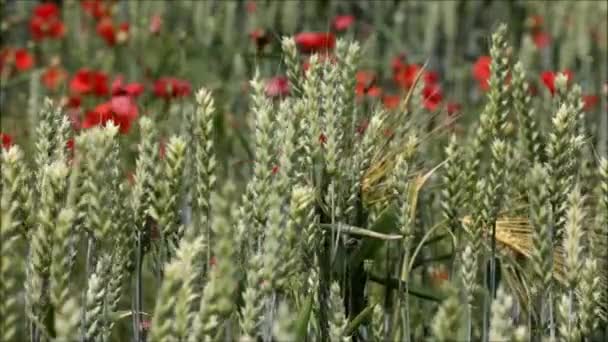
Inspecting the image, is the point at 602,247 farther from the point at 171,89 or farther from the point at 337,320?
the point at 171,89

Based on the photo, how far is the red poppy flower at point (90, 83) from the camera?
10.5 ft

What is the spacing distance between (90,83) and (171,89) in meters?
0.46

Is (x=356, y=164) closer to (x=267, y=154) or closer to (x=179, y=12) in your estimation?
(x=267, y=154)

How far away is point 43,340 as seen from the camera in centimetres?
127

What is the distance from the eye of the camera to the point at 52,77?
3.66m

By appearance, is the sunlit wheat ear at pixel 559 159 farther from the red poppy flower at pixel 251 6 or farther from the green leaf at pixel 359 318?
the red poppy flower at pixel 251 6

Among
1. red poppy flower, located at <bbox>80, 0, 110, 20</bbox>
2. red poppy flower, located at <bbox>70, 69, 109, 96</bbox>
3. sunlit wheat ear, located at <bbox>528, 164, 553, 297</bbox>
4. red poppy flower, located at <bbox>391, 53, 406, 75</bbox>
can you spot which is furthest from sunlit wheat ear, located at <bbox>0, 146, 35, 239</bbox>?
red poppy flower, located at <bbox>80, 0, 110, 20</bbox>

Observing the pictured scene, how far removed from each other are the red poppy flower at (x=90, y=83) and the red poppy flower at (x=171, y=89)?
254 millimetres

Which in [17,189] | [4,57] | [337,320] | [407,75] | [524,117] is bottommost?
[337,320]

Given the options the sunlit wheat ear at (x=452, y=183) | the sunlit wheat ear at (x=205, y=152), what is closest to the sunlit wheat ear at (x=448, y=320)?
the sunlit wheat ear at (x=205, y=152)

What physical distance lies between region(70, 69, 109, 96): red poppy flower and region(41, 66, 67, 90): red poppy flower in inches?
11.6

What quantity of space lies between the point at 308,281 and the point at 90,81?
199cm

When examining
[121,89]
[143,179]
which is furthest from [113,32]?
[143,179]

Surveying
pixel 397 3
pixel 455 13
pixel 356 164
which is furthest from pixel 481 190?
pixel 397 3
